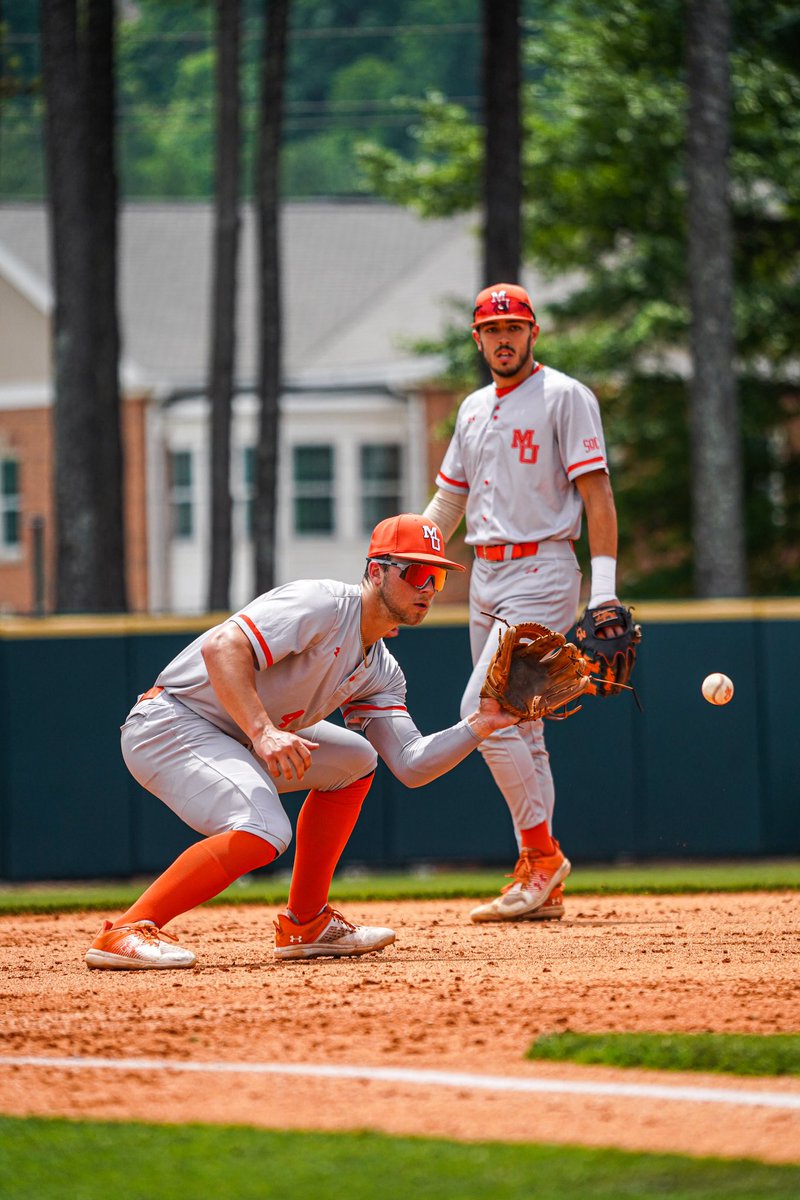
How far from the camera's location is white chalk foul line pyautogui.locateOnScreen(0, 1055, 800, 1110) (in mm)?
3926

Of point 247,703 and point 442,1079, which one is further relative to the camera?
point 247,703

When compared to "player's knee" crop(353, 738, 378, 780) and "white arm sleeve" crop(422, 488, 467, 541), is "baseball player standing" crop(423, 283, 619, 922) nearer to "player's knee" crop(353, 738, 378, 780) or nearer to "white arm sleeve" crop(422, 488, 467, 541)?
"white arm sleeve" crop(422, 488, 467, 541)

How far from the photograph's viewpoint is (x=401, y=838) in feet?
36.1

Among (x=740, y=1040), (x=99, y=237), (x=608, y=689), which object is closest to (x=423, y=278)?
(x=99, y=237)

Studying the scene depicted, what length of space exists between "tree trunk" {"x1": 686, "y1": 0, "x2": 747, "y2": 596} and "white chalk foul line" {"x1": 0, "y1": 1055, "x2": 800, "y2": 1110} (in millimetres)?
12532

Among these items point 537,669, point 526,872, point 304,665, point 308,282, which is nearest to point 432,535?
point 304,665

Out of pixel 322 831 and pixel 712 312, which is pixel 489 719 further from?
pixel 712 312

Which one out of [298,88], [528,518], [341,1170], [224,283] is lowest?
[341,1170]

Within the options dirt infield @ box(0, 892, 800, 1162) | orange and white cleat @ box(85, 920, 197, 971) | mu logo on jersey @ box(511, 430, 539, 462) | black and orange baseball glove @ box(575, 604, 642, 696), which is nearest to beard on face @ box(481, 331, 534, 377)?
mu logo on jersey @ box(511, 430, 539, 462)

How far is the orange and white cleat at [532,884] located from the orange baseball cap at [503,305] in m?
1.97

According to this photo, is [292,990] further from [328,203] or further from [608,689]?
[328,203]

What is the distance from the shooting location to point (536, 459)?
6.85 m

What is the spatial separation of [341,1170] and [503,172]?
515 inches

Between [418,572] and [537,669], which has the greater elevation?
[418,572]
